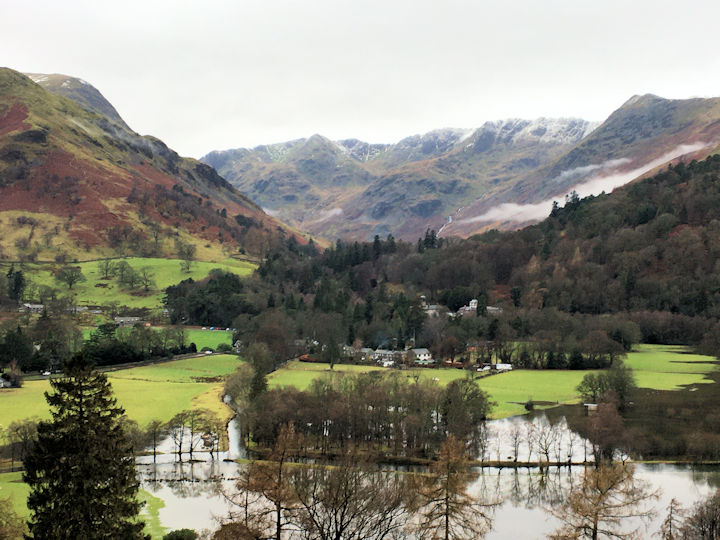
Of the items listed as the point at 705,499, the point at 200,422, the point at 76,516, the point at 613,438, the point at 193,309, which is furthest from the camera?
the point at 193,309

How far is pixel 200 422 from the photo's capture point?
69062 millimetres

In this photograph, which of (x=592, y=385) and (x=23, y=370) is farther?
(x=23, y=370)

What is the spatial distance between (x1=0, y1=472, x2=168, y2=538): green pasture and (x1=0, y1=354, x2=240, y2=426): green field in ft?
48.6

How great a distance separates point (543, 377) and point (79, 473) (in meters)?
84.6

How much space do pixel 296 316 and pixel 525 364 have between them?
54734 mm

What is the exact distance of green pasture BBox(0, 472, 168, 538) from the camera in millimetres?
45562

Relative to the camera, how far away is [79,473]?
1203 inches

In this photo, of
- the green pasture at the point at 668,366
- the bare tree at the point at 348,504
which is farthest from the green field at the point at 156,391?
the green pasture at the point at 668,366

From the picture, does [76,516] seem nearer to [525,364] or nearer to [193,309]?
[525,364]

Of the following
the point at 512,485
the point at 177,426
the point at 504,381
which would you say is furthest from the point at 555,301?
the point at 177,426

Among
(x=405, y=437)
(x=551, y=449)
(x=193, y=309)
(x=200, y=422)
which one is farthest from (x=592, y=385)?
(x=193, y=309)

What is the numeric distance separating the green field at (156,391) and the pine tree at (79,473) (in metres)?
40.6

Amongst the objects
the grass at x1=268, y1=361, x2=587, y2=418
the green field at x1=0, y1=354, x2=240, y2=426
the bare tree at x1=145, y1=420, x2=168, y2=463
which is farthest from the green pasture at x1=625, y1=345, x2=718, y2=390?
the bare tree at x1=145, y1=420, x2=168, y2=463

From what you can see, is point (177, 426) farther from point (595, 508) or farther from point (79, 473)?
point (595, 508)
